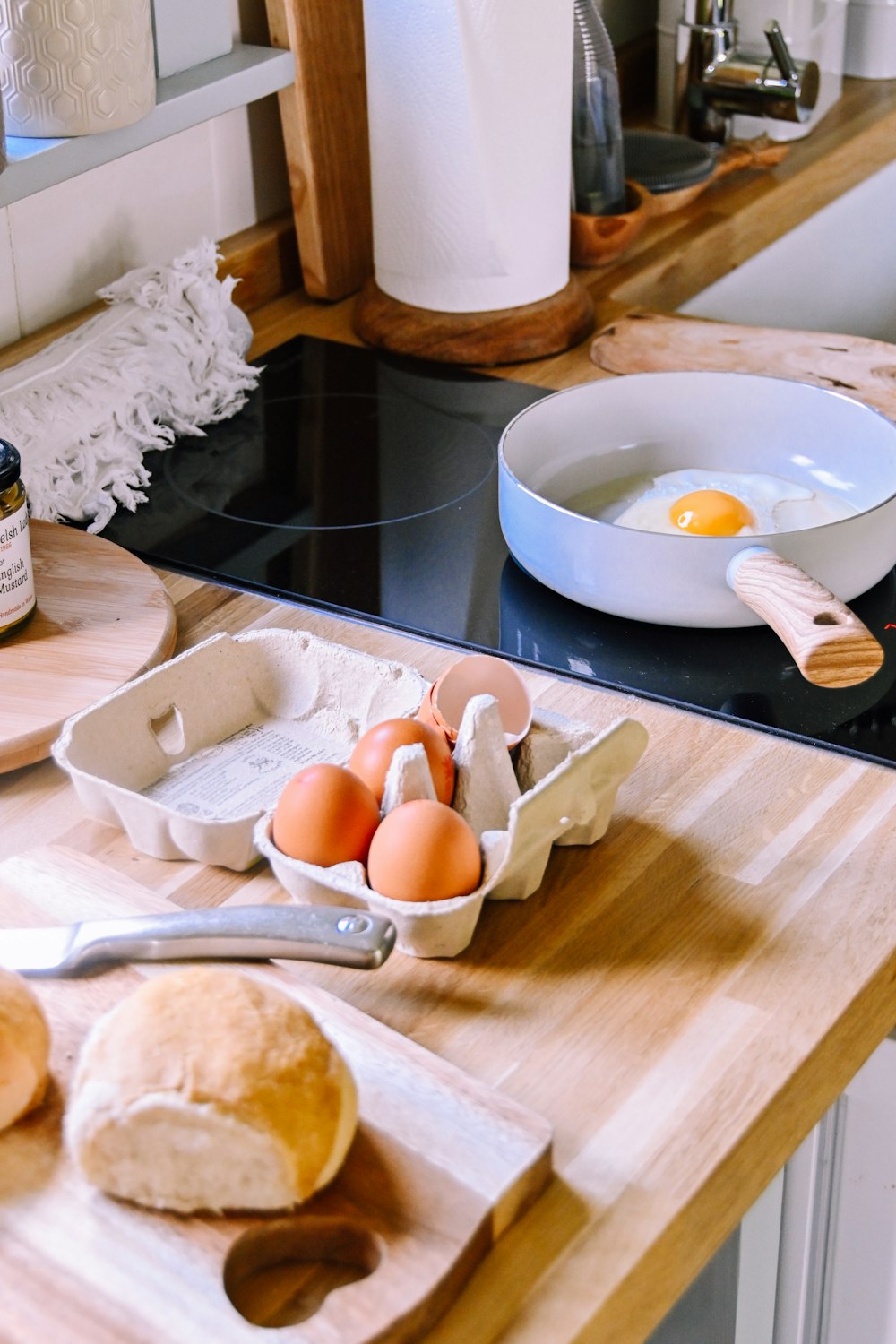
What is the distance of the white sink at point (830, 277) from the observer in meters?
1.63

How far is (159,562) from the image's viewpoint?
1001mm

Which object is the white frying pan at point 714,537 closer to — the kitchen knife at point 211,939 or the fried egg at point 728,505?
the fried egg at point 728,505

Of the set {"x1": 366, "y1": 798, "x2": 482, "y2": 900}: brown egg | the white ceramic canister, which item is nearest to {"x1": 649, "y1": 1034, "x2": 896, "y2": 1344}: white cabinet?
{"x1": 366, "y1": 798, "x2": 482, "y2": 900}: brown egg

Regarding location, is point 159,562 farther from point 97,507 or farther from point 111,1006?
point 111,1006

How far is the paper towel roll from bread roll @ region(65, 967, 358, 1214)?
85 cm

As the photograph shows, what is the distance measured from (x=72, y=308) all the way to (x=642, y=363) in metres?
0.47

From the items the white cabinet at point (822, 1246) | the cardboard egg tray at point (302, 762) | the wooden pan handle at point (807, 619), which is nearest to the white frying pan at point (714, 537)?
the wooden pan handle at point (807, 619)

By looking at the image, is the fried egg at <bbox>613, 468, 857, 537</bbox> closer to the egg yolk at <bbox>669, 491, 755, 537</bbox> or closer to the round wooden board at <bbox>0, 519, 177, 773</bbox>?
the egg yolk at <bbox>669, 491, 755, 537</bbox>

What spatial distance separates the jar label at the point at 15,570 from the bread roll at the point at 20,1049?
33 cm

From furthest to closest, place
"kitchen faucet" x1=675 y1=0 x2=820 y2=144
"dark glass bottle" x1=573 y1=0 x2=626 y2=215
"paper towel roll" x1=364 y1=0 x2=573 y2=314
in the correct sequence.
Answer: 1. "kitchen faucet" x1=675 y1=0 x2=820 y2=144
2. "dark glass bottle" x1=573 y1=0 x2=626 y2=215
3. "paper towel roll" x1=364 y1=0 x2=573 y2=314

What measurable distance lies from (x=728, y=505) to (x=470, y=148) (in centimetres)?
44

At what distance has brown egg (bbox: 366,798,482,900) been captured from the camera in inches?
25.1

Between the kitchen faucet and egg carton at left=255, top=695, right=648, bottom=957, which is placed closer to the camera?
egg carton at left=255, top=695, right=648, bottom=957

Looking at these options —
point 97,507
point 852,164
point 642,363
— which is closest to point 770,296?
point 852,164
